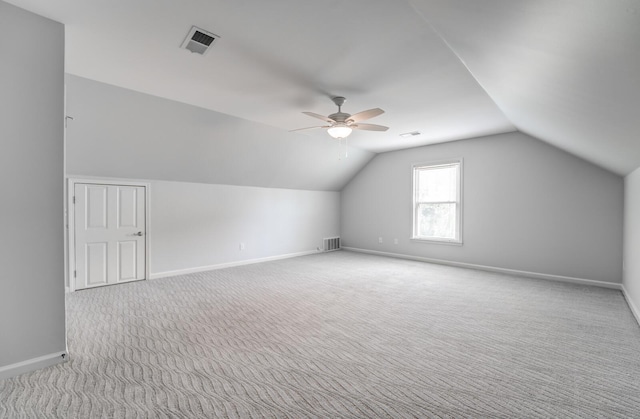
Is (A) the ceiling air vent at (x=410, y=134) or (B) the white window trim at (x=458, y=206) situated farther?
(B) the white window trim at (x=458, y=206)

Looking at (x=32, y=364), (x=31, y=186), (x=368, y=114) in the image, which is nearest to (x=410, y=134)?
(x=368, y=114)

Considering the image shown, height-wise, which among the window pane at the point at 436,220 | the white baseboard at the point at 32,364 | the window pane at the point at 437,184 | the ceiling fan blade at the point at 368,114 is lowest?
the white baseboard at the point at 32,364

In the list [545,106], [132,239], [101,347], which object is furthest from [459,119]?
[132,239]

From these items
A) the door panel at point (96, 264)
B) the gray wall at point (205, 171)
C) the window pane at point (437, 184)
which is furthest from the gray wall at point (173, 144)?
the window pane at point (437, 184)

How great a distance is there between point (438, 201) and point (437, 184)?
15.7 inches

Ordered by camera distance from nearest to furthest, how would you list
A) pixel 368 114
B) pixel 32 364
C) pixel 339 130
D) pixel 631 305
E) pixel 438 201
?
pixel 32 364, pixel 368 114, pixel 631 305, pixel 339 130, pixel 438 201

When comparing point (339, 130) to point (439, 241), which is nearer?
point (339, 130)

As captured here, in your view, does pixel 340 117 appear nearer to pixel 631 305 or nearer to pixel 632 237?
pixel 632 237

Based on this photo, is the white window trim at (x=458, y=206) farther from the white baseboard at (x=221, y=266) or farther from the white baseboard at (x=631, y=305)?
the white baseboard at (x=221, y=266)

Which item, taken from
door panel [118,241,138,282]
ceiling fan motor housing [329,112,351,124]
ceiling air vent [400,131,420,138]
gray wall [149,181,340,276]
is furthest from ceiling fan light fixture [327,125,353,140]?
door panel [118,241,138,282]

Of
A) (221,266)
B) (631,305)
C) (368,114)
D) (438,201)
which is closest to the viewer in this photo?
(368,114)

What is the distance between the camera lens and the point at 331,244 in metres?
8.45

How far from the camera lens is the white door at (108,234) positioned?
4598 millimetres

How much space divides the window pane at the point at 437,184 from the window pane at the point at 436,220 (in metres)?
0.19
